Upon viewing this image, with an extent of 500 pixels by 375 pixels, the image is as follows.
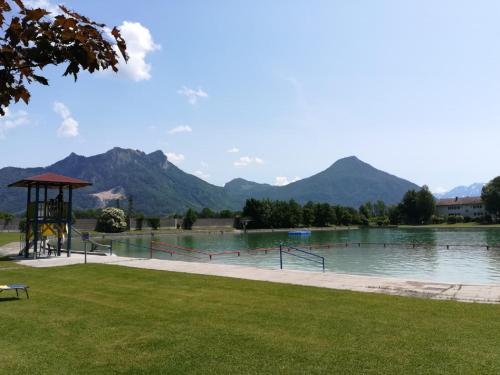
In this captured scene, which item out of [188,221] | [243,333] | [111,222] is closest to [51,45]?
[243,333]

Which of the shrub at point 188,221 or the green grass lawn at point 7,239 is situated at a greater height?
the shrub at point 188,221

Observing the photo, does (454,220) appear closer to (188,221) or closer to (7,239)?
(188,221)

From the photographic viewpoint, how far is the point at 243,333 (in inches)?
352

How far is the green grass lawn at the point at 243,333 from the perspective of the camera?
7.13 metres

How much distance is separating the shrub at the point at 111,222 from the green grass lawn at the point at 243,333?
84431 millimetres

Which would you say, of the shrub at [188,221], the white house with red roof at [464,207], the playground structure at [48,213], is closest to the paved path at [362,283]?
the playground structure at [48,213]

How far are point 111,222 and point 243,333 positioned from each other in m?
91.5

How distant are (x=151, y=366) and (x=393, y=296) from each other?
27.9 feet

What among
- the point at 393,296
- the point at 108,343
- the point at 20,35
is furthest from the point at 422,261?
the point at 20,35

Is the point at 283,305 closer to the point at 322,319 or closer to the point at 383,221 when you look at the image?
the point at 322,319

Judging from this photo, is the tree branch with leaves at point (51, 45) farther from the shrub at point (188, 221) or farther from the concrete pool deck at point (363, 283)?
the shrub at point (188, 221)

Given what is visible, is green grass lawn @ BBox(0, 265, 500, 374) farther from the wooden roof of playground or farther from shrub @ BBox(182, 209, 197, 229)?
shrub @ BBox(182, 209, 197, 229)

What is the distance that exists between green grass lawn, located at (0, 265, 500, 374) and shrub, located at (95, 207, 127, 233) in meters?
84.4

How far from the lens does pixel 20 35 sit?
370 centimetres
